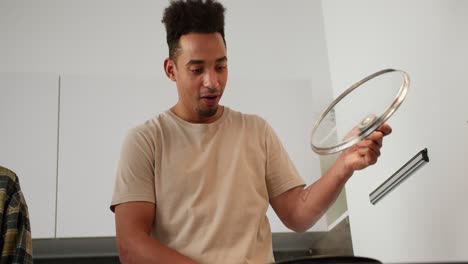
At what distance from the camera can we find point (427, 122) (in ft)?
4.75

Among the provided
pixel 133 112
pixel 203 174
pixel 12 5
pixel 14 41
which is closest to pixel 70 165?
pixel 133 112

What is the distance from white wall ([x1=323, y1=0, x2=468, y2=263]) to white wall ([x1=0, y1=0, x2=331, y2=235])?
2.39ft

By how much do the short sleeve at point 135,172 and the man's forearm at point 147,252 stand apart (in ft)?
0.32

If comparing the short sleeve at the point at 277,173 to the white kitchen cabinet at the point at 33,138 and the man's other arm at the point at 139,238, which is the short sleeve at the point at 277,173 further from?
the white kitchen cabinet at the point at 33,138

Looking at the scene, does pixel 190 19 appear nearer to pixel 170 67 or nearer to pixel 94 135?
pixel 170 67

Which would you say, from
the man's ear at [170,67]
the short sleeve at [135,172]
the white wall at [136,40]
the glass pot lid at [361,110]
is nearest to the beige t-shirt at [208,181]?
the short sleeve at [135,172]

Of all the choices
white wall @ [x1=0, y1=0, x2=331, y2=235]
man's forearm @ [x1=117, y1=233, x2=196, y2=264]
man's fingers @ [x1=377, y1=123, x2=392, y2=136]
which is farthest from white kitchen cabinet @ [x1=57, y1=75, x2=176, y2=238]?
man's fingers @ [x1=377, y1=123, x2=392, y2=136]

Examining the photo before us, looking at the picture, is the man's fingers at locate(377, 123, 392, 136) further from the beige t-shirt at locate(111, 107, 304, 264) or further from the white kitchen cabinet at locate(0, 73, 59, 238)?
the white kitchen cabinet at locate(0, 73, 59, 238)

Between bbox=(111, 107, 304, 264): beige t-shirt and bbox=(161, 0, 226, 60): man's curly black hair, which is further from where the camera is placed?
bbox=(161, 0, 226, 60): man's curly black hair

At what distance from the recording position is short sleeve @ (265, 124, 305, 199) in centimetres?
157

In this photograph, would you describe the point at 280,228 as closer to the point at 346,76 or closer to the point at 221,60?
the point at 346,76

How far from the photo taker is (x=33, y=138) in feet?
7.72

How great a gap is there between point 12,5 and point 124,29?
1.48ft

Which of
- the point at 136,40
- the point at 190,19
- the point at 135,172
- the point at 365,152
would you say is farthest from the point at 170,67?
the point at 136,40
